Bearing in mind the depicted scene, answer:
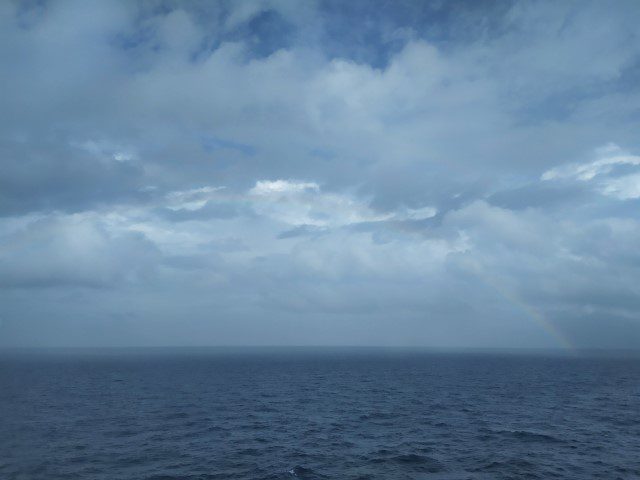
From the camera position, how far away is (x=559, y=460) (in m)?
51.9

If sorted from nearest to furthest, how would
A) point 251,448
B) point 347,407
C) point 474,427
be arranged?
point 251,448 < point 474,427 < point 347,407

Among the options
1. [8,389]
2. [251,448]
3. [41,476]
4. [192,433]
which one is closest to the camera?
[41,476]

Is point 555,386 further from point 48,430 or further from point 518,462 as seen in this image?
point 48,430

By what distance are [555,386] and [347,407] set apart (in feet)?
247

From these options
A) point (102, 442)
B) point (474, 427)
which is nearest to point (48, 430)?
point (102, 442)

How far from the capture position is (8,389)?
11981 centimetres

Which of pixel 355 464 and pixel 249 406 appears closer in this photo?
pixel 355 464

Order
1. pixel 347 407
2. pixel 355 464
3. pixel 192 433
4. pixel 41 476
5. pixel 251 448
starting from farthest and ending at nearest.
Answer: pixel 347 407 < pixel 192 433 < pixel 251 448 < pixel 355 464 < pixel 41 476

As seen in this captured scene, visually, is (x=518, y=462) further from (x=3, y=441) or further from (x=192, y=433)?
(x=3, y=441)

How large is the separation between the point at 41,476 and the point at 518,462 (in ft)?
174

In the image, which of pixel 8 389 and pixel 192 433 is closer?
pixel 192 433

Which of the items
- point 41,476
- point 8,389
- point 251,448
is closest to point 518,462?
point 251,448

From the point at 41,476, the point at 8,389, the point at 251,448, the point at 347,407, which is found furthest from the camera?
the point at 8,389

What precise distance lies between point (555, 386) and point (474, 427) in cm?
7430
